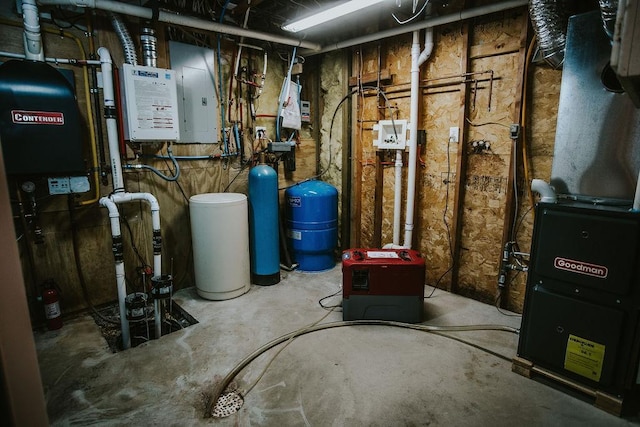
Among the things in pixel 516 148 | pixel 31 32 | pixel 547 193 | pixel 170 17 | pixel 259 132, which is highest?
pixel 170 17

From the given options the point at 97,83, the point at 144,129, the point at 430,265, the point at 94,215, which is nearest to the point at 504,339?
the point at 430,265

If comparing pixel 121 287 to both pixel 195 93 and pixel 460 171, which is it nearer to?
pixel 195 93

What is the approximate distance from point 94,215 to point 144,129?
89 centimetres

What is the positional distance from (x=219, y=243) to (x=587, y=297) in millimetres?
2695

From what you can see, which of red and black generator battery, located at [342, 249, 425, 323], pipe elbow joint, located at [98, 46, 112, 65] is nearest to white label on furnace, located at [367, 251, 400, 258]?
red and black generator battery, located at [342, 249, 425, 323]

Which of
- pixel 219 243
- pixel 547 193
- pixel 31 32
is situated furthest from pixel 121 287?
pixel 547 193

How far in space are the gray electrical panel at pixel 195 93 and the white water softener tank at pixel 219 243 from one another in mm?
690

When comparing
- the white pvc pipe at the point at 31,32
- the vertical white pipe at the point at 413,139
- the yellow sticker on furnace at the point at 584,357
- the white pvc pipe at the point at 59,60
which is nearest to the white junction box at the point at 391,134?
the vertical white pipe at the point at 413,139

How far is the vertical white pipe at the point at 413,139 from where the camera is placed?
3.24 meters

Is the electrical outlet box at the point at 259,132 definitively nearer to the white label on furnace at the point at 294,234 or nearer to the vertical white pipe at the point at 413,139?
the white label on furnace at the point at 294,234

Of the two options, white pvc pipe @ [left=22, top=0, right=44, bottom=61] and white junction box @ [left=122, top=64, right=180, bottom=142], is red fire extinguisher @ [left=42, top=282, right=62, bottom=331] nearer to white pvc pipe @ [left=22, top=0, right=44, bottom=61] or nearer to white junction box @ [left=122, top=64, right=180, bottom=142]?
white junction box @ [left=122, top=64, right=180, bottom=142]

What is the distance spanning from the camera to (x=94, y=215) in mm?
2934

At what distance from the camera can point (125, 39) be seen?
108 inches

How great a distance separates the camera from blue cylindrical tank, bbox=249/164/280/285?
11.3 feet
